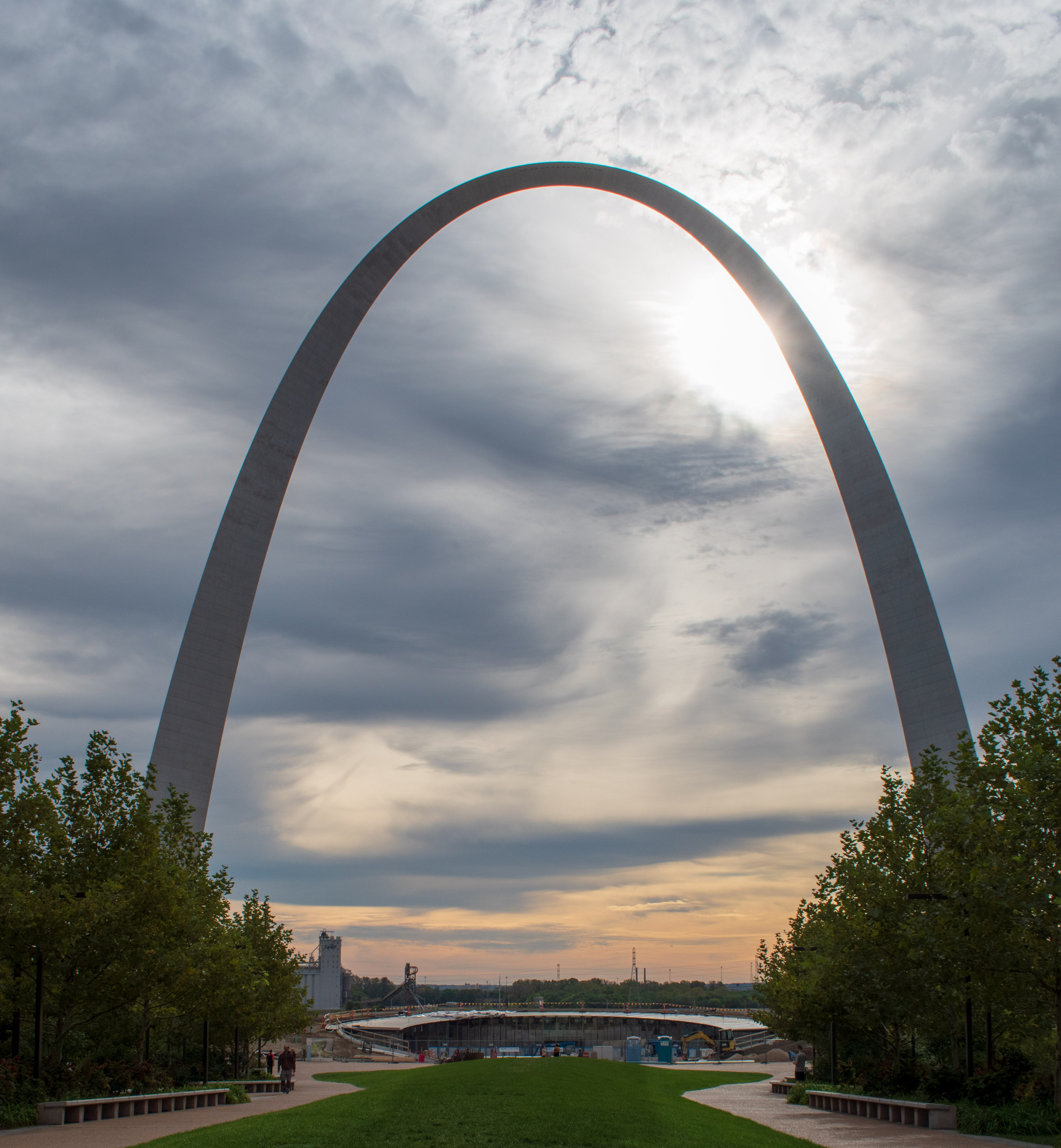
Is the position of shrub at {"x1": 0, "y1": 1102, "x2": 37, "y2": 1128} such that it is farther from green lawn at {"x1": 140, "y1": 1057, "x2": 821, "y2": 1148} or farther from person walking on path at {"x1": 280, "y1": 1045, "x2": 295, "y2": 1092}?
person walking on path at {"x1": 280, "y1": 1045, "x2": 295, "y2": 1092}

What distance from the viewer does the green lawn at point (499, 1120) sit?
49.6ft

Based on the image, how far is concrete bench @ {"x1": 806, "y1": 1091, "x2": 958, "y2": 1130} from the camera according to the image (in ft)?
72.2

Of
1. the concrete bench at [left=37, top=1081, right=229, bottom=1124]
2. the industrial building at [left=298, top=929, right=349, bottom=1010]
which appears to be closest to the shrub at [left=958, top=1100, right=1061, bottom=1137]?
the concrete bench at [left=37, top=1081, right=229, bottom=1124]

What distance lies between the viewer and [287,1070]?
3094 cm

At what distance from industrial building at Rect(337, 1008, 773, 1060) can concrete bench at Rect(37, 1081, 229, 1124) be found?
150ft

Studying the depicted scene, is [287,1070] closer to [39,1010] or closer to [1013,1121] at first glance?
[39,1010]

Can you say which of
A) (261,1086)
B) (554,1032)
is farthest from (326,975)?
(261,1086)

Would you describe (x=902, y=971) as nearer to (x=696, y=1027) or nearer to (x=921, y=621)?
(x=921, y=621)

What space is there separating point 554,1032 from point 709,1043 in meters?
16.1

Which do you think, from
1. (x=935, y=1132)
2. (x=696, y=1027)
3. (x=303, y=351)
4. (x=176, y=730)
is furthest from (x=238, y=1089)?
(x=696, y=1027)

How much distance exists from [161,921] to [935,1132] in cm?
1748

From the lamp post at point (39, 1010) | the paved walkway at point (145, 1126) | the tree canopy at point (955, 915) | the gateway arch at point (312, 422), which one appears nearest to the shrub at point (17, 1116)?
the paved walkway at point (145, 1126)

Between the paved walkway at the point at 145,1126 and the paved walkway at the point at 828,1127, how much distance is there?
1835 millimetres

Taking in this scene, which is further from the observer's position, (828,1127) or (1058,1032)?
(828,1127)
